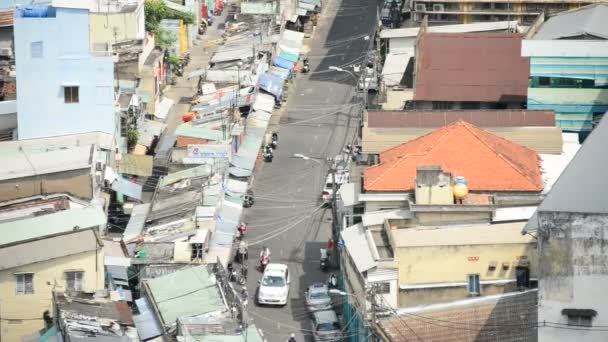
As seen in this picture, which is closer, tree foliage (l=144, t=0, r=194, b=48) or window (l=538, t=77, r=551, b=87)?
window (l=538, t=77, r=551, b=87)

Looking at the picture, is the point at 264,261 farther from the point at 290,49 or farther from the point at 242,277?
the point at 290,49

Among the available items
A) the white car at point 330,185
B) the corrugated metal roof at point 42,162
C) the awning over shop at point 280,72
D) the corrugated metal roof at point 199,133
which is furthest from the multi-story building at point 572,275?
the awning over shop at point 280,72

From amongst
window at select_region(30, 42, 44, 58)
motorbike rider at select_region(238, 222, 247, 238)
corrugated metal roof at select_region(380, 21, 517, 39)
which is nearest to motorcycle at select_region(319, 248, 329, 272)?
motorbike rider at select_region(238, 222, 247, 238)

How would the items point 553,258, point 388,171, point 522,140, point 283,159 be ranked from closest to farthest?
point 553,258 → point 388,171 → point 522,140 → point 283,159

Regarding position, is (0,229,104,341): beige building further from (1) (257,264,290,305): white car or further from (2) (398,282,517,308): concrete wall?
(2) (398,282,517,308): concrete wall

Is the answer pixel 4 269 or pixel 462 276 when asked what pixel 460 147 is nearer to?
pixel 462 276

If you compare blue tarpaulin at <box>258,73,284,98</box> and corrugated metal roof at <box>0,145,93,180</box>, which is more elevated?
blue tarpaulin at <box>258,73,284,98</box>

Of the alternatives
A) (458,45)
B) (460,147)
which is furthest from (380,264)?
(458,45)
